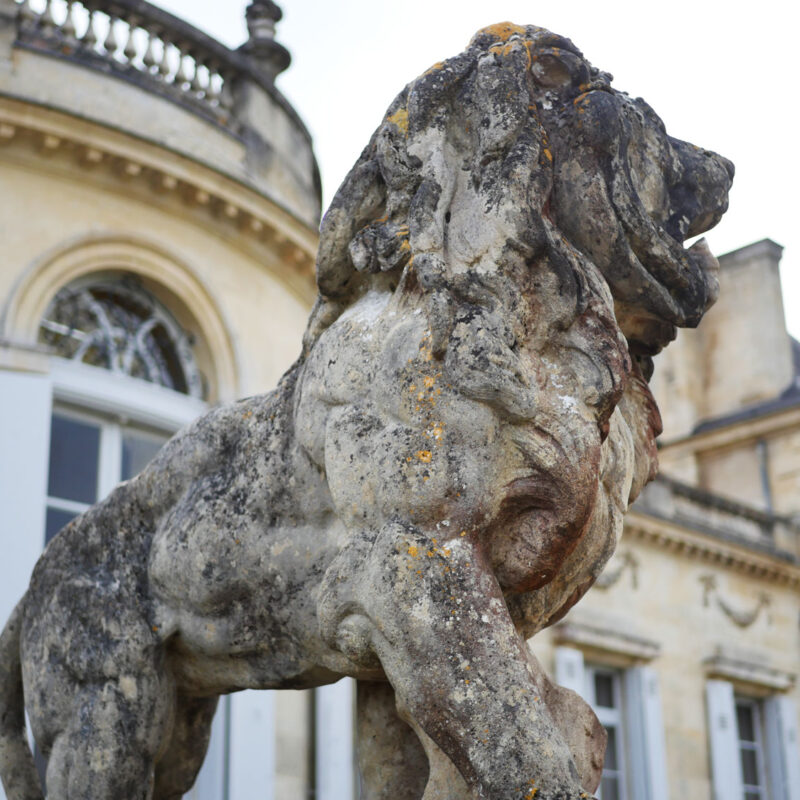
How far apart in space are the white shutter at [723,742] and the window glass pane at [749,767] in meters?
0.46

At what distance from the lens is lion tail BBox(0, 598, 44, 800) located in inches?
143

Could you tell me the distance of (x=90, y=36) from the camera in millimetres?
10195

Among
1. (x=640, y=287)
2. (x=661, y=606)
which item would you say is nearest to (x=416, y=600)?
(x=640, y=287)

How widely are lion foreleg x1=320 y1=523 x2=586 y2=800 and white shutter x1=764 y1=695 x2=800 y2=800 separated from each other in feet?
48.5

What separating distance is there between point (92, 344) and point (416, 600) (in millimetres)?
7525

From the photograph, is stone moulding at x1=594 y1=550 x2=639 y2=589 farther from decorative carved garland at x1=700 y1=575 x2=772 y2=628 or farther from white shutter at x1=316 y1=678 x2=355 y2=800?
white shutter at x1=316 y1=678 x2=355 y2=800

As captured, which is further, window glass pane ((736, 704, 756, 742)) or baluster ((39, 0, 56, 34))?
window glass pane ((736, 704, 756, 742))

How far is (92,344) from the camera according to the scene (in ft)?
32.2

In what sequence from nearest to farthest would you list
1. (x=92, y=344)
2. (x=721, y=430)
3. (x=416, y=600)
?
(x=416, y=600) → (x=92, y=344) → (x=721, y=430)

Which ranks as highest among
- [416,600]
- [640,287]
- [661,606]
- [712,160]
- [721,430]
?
[721,430]

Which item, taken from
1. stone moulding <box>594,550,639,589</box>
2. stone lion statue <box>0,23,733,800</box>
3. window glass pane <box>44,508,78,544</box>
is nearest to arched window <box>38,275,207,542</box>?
window glass pane <box>44,508,78,544</box>

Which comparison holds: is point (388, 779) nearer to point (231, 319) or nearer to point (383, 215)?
point (383, 215)

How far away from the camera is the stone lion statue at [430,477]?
8.83 feet

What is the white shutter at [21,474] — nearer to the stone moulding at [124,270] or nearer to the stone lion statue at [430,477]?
the stone moulding at [124,270]
